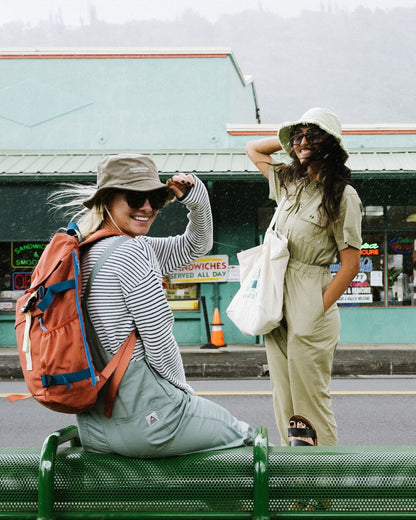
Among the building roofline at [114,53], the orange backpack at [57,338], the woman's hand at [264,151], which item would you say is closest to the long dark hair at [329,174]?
the woman's hand at [264,151]

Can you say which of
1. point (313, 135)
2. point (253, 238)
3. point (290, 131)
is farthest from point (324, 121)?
point (253, 238)

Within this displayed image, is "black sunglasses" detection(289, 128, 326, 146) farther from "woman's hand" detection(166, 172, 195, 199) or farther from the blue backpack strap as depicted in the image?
the blue backpack strap

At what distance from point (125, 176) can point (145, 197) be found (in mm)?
114

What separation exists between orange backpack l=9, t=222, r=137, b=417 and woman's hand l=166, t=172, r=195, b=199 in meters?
0.59

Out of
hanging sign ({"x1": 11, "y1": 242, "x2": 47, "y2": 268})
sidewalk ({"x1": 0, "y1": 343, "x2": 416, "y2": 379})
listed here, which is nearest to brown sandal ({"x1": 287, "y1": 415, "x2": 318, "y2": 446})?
sidewalk ({"x1": 0, "y1": 343, "x2": 416, "y2": 379})

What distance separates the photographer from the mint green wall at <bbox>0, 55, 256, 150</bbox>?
14.4 meters

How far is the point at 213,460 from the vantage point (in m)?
2.10

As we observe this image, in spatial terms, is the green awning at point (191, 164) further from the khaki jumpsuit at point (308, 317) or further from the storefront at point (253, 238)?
the khaki jumpsuit at point (308, 317)

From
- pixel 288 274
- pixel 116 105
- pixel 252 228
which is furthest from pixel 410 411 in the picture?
pixel 116 105

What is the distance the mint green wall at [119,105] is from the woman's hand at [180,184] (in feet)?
39.3

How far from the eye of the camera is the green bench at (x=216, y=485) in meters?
2.05

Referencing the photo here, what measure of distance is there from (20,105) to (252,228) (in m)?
5.94

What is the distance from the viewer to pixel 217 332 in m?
12.8

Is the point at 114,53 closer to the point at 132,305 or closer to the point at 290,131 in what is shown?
the point at 290,131
